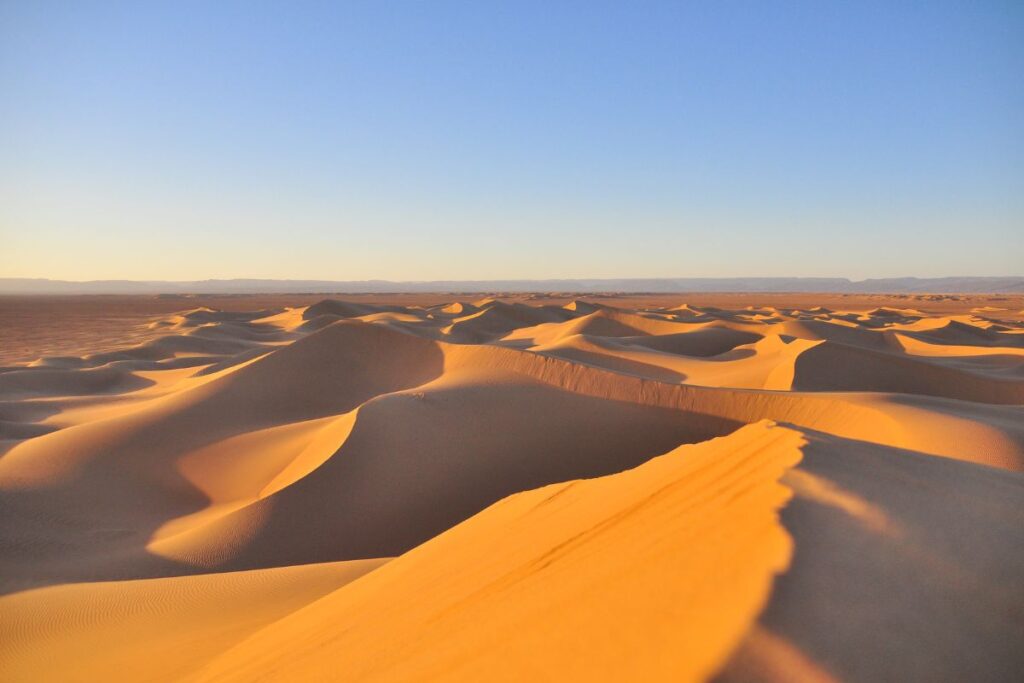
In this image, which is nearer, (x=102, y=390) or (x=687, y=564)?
(x=687, y=564)

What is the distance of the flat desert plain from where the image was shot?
168 cm

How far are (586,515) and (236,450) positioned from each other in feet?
18.9

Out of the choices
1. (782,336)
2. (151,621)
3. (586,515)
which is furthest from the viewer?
(782,336)

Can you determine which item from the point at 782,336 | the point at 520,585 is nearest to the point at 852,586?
the point at 520,585

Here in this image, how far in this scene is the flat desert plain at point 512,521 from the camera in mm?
1684

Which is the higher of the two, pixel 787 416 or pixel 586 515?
pixel 586 515

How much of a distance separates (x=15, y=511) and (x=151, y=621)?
306 cm

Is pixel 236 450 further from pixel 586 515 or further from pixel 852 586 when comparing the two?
pixel 852 586

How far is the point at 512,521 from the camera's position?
3.61m

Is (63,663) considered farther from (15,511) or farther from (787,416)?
(787,416)

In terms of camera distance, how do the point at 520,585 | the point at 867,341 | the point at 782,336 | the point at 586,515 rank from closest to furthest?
the point at 520,585 < the point at 586,515 < the point at 782,336 < the point at 867,341

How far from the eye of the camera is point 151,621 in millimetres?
3779

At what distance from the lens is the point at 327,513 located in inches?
229

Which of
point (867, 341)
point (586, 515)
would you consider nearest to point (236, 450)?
point (586, 515)
